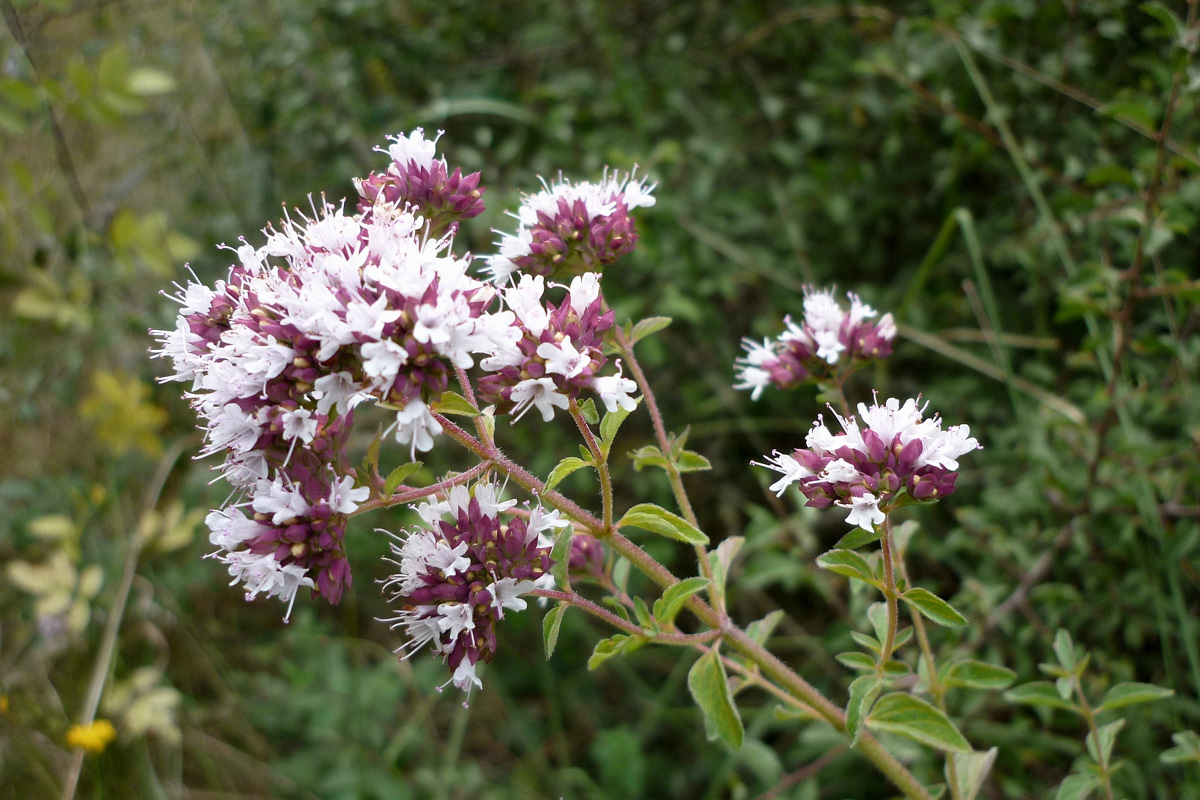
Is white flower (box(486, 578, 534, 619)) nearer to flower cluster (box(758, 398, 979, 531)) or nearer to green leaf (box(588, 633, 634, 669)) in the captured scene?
green leaf (box(588, 633, 634, 669))

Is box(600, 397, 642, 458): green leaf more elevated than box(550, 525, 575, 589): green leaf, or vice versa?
box(600, 397, 642, 458): green leaf

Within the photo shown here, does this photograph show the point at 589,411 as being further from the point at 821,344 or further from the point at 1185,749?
the point at 1185,749

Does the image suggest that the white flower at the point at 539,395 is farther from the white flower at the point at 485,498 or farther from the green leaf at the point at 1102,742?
the green leaf at the point at 1102,742

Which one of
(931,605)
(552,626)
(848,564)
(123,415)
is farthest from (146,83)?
(931,605)

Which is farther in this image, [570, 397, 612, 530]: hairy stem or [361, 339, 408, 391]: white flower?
[570, 397, 612, 530]: hairy stem

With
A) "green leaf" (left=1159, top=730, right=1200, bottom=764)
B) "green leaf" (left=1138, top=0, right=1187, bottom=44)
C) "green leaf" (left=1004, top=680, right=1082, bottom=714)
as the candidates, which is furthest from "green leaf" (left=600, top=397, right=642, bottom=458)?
"green leaf" (left=1138, top=0, right=1187, bottom=44)

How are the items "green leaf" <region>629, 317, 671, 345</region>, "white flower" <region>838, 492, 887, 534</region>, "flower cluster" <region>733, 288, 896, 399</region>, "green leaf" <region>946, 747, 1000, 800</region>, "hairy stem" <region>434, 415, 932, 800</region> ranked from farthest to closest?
"flower cluster" <region>733, 288, 896, 399</region> < "green leaf" <region>629, 317, 671, 345</region> < "green leaf" <region>946, 747, 1000, 800</region> < "hairy stem" <region>434, 415, 932, 800</region> < "white flower" <region>838, 492, 887, 534</region>
